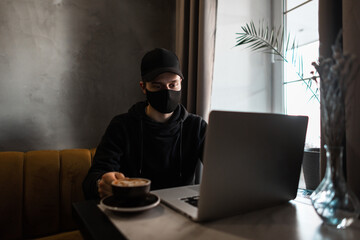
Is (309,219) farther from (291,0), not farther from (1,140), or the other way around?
(1,140)

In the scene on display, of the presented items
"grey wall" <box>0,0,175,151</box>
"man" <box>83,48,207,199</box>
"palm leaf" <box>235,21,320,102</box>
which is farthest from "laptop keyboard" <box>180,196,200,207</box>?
"grey wall" <box>0,0,175,151</box>

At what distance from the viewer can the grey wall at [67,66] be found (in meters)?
1.49

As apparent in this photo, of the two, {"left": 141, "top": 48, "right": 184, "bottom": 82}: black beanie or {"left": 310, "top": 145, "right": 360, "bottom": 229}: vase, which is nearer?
{"left": 310, "top": 145, "right": 360, "bottom": 229}: vase

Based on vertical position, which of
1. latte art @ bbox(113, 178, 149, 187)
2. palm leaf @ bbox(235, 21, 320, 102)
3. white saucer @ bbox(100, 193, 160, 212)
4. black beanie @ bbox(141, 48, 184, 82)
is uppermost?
palm leaf @ bbox(235, 21, 320, 102)

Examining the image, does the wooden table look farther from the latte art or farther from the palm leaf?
the palm leaf

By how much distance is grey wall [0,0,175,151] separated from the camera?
1.49 m

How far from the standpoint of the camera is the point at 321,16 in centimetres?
91

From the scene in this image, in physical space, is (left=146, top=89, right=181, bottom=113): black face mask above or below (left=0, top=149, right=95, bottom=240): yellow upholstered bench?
above

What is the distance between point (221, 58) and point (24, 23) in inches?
51.0

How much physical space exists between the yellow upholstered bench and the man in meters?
0.29

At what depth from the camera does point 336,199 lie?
54 cm

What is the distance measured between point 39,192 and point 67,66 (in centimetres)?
84

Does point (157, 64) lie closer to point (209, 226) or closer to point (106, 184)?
point (106, 184)

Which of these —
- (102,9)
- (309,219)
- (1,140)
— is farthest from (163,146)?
(102,9)
